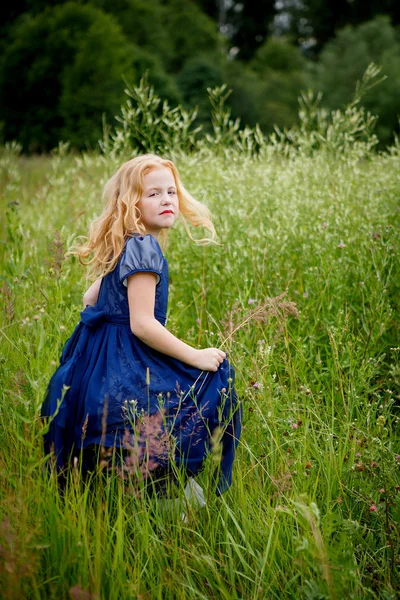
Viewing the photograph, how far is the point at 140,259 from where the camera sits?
190 cm

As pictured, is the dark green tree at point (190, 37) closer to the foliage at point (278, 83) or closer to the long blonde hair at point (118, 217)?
the foliage at point (278, 83)

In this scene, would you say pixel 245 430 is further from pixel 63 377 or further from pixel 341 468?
pixel 63 377

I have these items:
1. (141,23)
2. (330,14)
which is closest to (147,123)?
(141,23)

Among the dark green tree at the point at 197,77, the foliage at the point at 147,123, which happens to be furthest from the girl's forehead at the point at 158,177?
the dark green tree at the point at 197,77

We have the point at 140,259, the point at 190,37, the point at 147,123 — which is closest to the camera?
the point at 140,259

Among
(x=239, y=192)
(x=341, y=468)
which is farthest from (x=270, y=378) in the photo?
(x=239, y=192)

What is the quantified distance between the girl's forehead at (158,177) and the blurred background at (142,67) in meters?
14.7

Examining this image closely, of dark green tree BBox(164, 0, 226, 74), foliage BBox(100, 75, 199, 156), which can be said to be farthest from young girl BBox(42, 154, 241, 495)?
dark green tree BBox(164, 0, 226, 74)

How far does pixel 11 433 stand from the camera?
1.92m

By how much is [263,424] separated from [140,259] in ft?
2.55

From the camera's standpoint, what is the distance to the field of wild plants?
1.47 meters

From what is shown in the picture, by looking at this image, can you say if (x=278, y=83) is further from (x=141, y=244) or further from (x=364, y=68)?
(x=141, y=244)

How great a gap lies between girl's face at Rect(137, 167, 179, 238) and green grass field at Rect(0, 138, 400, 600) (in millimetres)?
438

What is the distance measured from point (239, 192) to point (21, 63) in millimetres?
20134
